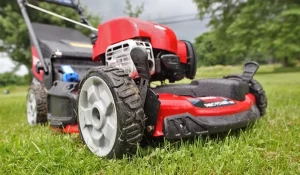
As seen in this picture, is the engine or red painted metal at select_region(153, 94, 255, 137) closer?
red painted metal at select_region(153, 94, 255, 137)

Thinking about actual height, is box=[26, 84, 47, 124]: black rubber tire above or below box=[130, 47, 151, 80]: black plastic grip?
below

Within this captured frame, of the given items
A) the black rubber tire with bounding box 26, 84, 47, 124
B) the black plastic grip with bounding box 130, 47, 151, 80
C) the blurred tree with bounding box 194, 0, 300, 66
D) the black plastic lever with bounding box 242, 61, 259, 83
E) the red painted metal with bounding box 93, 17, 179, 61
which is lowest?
the black rubber tire with bounding box 26, 84, 47, 124

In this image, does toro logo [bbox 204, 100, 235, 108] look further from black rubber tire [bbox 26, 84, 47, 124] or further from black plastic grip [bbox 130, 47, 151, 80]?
black rubber tire [bbox 26, 84, 47, 124]

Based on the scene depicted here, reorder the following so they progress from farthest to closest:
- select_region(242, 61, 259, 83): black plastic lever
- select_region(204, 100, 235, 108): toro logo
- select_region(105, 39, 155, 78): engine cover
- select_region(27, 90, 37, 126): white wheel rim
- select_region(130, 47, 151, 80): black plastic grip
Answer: select_region(27, 90, 37, 126): white wheel rim < select_region(242, 61, 259, 83): black plastic lever < select_region(105, 39, 155, 78): engine cover < select_region(204, 100, 235, 108): toro logo < select_region(130, 47, 151, 80): black plastic grip

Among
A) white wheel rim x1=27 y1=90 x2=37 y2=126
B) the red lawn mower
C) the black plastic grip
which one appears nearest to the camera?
the red lawn mower

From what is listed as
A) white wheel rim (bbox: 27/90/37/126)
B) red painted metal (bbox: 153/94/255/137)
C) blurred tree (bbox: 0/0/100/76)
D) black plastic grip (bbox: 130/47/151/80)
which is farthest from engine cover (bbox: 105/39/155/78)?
blurred tree (bbox: 0/0/100/76)

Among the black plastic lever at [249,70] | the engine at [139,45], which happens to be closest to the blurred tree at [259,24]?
the black plastic lever at [249,70]

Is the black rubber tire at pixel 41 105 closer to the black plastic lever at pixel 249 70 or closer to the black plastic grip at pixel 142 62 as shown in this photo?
the black plastic grip at pixel 142 62

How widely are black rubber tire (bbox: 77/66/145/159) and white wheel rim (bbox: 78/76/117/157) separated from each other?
69 mm

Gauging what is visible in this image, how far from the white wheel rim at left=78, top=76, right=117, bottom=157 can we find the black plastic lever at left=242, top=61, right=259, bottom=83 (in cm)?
129

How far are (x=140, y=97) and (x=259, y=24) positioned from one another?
878cm

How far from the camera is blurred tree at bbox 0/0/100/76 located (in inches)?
554

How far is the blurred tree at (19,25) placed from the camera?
1408cm

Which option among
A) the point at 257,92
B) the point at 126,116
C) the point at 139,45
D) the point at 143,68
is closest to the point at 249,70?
the point at 257,92
